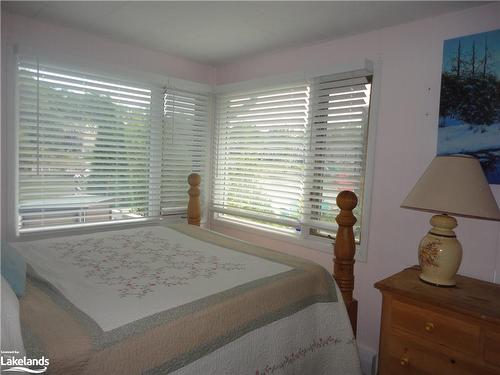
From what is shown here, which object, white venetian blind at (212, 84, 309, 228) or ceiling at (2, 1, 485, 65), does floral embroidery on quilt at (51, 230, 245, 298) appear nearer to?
white venetian blind at (212, 84, 309, 228)

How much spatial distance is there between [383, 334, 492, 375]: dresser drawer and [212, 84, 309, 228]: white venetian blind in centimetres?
125

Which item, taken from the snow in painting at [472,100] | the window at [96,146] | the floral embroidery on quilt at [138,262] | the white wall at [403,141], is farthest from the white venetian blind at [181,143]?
the snow in painting at [472,100]

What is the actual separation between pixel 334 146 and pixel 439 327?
139cm

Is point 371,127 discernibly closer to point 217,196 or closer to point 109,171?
point 217,196

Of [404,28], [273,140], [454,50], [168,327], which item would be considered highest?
[404,28]

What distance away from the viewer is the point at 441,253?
1.75 meters

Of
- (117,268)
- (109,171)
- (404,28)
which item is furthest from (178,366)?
(404,28)

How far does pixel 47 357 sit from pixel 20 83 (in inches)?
85.3

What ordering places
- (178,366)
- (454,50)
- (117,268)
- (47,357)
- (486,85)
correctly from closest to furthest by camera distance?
(47,357) → (178,366) → (117,268) → (486,85) → (454,50)

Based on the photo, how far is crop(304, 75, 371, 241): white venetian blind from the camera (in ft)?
8.20

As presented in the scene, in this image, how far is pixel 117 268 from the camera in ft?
5.66

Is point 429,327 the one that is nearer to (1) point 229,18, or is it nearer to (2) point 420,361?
(2) point 420,361

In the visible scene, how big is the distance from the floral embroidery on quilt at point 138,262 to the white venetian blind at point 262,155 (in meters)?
1.09

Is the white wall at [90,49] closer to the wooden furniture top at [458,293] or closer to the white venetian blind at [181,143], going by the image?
the white venetian blind at [181,143]
